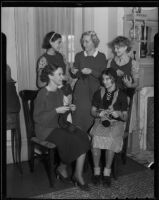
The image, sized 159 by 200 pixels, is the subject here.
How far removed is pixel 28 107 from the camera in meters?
1.54

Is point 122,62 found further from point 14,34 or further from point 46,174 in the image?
point 46,174

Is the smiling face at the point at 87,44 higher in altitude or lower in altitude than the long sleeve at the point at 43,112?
higher

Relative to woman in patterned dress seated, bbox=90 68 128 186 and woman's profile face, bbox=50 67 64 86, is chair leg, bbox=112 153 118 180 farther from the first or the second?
woman's profile face, bbox=50 67 64 86

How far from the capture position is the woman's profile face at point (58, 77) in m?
1.50

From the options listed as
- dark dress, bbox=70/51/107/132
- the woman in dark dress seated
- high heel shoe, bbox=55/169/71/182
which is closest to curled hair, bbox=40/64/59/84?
the woman in dark dress seated

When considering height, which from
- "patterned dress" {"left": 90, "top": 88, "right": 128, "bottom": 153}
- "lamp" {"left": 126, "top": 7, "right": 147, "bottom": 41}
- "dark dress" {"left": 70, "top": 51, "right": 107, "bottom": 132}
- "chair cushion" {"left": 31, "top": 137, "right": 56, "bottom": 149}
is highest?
"lamp" {"left": 126, "top": 7, "right": 147, "bottom": 41}

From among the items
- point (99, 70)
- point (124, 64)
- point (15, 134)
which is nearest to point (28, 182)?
point (15, 134)

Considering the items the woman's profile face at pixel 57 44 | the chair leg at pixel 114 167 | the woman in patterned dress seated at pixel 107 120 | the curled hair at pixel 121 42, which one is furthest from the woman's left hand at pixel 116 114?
the woman's profile face at pixel 57 44

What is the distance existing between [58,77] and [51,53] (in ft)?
0.42

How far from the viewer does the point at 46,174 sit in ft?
5.14

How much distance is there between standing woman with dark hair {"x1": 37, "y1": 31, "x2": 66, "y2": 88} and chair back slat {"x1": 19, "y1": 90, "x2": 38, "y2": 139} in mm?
76

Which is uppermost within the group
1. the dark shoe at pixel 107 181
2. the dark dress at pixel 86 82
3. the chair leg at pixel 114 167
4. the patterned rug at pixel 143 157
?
the dark dress at pixel 86 82

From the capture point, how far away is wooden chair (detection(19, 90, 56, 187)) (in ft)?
4.89

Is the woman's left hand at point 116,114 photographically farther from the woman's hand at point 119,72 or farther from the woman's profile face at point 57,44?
the woman's profile face at point 57,44
